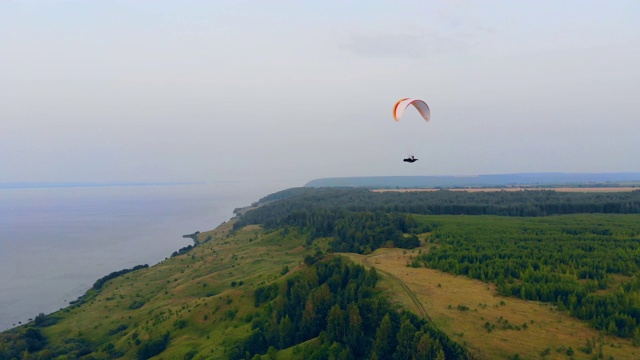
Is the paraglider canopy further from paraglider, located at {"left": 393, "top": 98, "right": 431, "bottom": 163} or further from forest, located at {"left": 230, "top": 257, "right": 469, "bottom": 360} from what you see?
forest, located at {"left": 230, "top": 257, "right": 469, "bottom": 360}

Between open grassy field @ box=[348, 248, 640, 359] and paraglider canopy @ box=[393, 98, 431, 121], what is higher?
paraglider canopy @ box=[393, 98, 431, 121]

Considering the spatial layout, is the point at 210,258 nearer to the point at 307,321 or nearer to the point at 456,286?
the point at 307,321

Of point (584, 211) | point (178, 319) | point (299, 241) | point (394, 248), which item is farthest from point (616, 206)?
point (178, 319)

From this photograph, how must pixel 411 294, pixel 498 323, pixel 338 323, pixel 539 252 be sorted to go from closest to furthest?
1. pixel 498 323
2. pixel 338 323
3. pixel 411 294
4. pixel 539 252

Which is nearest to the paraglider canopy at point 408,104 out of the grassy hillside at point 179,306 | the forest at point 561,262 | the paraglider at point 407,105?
the paraglider at point 407,105

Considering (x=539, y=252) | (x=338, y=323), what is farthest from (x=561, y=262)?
(x=338, y=323)

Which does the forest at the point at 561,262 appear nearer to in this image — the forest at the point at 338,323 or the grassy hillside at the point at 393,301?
the grassy hillside at the point at 393,301

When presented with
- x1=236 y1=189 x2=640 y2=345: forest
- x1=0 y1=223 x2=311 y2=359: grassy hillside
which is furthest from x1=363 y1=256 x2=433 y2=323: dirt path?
x1=0 y1=223 x2=311 y2=359: grassy hillside

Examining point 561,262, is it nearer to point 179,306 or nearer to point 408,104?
point 408,104
